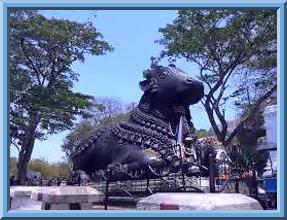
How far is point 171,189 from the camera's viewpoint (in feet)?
24.8

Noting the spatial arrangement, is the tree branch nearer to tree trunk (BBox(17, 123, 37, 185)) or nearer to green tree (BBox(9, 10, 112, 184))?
green tree (BBox(9, 10, 112, 184))

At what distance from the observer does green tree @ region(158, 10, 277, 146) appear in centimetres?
852

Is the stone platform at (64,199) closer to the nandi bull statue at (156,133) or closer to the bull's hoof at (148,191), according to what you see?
the bull's hoof at (148,191)

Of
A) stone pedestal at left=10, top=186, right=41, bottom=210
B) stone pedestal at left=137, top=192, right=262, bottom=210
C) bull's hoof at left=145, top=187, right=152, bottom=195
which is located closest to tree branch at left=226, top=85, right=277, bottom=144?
bull's hoof at left=145, top=187, right=152, bottom=195

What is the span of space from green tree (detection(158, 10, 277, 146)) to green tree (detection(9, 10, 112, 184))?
133 cm

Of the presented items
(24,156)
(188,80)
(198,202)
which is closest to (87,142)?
(188,80)

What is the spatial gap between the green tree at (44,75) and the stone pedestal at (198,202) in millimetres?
2370

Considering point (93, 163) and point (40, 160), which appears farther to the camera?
point (93, 163)

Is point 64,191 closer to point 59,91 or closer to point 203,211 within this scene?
point 203,211

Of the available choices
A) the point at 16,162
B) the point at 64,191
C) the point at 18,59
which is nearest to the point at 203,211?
the point at 64,191

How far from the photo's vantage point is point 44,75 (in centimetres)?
800

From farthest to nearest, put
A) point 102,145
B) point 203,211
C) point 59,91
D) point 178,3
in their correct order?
point 102,145, point 59,91, point 178,3, point 203,211

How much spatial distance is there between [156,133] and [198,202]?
3.80 meters

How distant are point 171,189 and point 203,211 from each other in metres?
2.58
